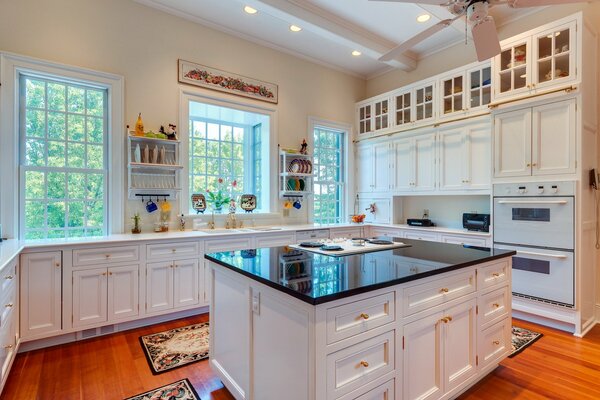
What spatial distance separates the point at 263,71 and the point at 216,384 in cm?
404

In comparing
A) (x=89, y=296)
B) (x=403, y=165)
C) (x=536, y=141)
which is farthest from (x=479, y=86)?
(x=89, y=296)

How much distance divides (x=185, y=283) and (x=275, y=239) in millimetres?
1209

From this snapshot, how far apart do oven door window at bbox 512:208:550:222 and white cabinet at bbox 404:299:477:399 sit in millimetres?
1848

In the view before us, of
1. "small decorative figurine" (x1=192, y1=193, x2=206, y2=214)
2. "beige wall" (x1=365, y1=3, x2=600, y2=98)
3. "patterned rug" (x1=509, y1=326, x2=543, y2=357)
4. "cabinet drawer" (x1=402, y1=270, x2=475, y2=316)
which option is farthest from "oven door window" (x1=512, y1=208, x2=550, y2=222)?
"small decorative figurine" (x1=192, y1=193, x2=206, y2=214)

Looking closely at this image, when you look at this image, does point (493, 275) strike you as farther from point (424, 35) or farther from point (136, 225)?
point (136, 225)

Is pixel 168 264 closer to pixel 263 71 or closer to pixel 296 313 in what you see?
pixel 296 313

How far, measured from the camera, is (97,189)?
3.48 meters

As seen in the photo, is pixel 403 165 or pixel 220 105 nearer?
pixel 220 105

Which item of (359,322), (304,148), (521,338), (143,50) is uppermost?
(143,50)

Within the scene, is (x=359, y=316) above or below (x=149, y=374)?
above

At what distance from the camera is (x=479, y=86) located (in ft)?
13.0

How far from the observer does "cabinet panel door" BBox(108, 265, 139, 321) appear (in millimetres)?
2945

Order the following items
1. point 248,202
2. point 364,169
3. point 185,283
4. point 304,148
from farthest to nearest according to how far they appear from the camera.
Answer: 1. point 364,169
2. point 304,148
3. point 248,202
4. point 185,283

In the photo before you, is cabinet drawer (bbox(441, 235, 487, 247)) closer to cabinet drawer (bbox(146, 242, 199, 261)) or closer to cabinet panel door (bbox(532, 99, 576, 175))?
cabinet panel door (bbox(532, 99, 576, 175))
